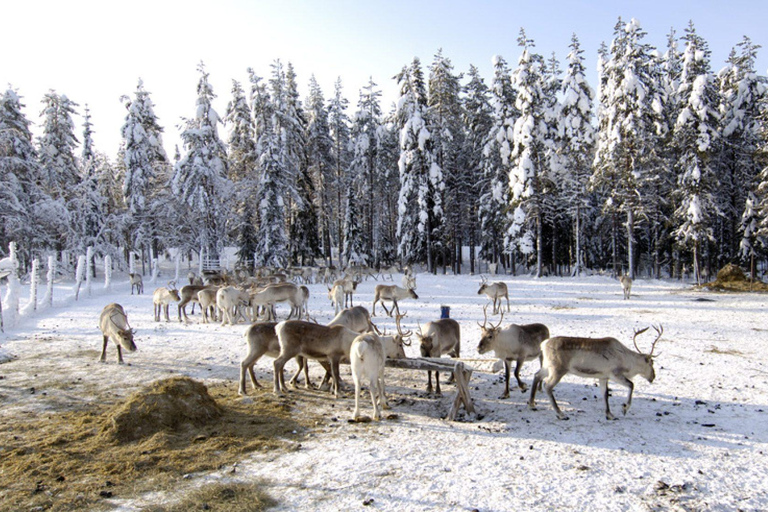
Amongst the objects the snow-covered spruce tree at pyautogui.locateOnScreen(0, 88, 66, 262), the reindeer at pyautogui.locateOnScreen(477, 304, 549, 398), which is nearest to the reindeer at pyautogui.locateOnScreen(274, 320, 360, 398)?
the reindeer at pyautogui.locateOnScreen(477, 304, 549, 398)

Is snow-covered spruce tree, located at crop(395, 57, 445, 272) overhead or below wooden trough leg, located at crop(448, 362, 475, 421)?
overhead

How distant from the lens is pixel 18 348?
535 inches

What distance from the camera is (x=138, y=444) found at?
22.3ft

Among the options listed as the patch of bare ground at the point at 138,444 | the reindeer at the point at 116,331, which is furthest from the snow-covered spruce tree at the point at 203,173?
the patch of bare ground at the point at 138,444

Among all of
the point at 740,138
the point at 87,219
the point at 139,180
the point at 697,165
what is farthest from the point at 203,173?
the point at 740,138

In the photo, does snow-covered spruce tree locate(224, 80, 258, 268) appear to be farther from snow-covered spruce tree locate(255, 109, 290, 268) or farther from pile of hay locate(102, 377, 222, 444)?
pile of hay locate(102, 377, 222, 444)

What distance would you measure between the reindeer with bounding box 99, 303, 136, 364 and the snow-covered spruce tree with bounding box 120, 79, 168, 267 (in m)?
30.7

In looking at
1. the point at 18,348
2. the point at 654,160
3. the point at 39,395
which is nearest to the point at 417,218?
the point at 654,160

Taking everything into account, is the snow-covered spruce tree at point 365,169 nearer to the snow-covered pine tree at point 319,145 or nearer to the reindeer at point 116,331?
the snow-covered pine tree at point 319,145

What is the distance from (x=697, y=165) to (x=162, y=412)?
1258 inches

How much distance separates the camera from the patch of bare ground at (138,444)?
17.9ft

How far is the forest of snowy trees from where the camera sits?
101ft

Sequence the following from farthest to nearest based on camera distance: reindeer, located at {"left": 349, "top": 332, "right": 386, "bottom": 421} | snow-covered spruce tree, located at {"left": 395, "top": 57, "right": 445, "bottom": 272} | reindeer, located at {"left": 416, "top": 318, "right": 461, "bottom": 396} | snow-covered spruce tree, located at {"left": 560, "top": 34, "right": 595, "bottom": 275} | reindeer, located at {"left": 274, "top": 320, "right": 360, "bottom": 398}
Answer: snow-covered spruce tree, located at {"left": 395, "top": 57, "right": 445, "bottom": 272} → snow-covered spruce tree, located at {"left": 560, "top": 34, "right": 595, "bottom": 275} → reindeer, located at {"left": 416, "top": 318, "right": 461, "bottom": 396} → reindeer, located at {"left": 274, "top": 320, "right": 360, "bottom": 398} → reindeer, located at {"left": 349, "top": 332, "right": 386, "bottom": 421}

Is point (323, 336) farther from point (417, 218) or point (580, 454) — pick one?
point (417, 218)
